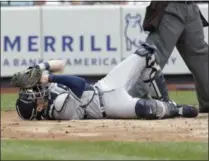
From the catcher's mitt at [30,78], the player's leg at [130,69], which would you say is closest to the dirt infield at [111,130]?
the catcher's mitt at [30,78]

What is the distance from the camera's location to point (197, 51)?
9805 mm

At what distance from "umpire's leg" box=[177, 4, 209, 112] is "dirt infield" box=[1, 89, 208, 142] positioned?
86 cm

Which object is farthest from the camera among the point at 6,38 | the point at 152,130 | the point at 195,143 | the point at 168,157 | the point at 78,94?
the point at 6,38

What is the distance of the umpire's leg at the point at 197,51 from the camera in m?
9.59

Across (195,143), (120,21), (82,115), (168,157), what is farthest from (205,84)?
(120,21)

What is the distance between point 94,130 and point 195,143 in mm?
1329

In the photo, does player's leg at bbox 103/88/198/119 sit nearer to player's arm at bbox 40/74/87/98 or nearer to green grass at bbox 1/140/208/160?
player's arm at bbox 40/74/87/98

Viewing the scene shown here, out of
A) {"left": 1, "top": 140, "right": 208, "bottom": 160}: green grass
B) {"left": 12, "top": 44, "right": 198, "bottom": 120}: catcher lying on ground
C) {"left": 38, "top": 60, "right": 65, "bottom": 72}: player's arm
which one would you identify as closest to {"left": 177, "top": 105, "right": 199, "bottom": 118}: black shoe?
{"left": 12, "top": 44, "right": 198, "bottom": 120}: catcher lying on ground

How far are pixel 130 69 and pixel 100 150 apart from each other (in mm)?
2662

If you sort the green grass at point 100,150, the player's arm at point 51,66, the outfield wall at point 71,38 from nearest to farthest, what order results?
1. the green grass at point 100,150
2. the player's arm at point 51,66
3. the outfield wall at point 71,38

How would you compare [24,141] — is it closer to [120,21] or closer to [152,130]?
[152,130]

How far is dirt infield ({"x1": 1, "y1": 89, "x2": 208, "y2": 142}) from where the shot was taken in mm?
7480

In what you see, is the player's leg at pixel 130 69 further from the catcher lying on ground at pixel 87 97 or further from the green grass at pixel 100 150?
the green grass at pixel 100 150

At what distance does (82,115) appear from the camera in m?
9.02
